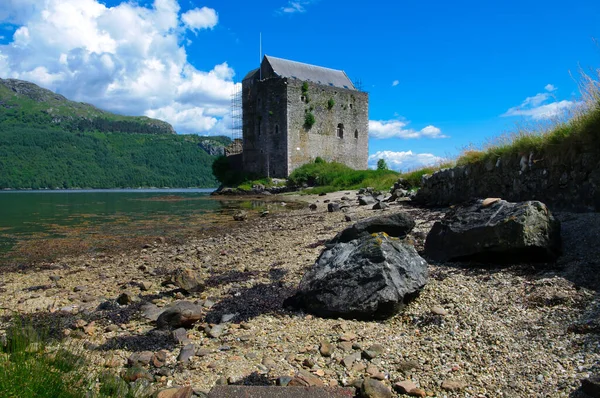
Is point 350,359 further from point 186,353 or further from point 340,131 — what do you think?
point 340,131

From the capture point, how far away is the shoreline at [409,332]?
3.19 meters

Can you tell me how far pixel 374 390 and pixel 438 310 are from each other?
1.60m

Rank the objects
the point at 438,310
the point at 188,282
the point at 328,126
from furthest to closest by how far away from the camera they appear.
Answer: the point at 328,126
the point at 188,282
the point at 438,310

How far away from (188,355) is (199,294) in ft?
7.87

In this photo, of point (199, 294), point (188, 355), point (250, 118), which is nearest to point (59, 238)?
point (199, 294)

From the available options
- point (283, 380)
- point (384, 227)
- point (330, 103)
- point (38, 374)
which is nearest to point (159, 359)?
point (38, 374)

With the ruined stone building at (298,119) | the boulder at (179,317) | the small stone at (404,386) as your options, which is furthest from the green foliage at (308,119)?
the small stone at (404,386)

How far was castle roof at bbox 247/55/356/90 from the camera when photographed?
4366cm

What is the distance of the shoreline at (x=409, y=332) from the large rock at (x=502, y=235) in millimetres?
197

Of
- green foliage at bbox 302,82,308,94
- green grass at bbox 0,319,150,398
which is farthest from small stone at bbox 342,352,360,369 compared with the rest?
green foliage at bbox 302,82,308,94

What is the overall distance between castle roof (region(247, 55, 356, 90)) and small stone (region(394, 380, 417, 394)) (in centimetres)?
4187

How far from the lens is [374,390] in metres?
2.98

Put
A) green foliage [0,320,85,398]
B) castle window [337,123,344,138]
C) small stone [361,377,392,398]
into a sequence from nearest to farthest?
green foliage [0,320,85,398] → small stone [361,377,392,398] → castle window [337,123,344,138]

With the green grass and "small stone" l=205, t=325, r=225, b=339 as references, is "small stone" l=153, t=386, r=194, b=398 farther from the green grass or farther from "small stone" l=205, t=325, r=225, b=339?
"small stone" l=205, t=325, r=225, b=339
